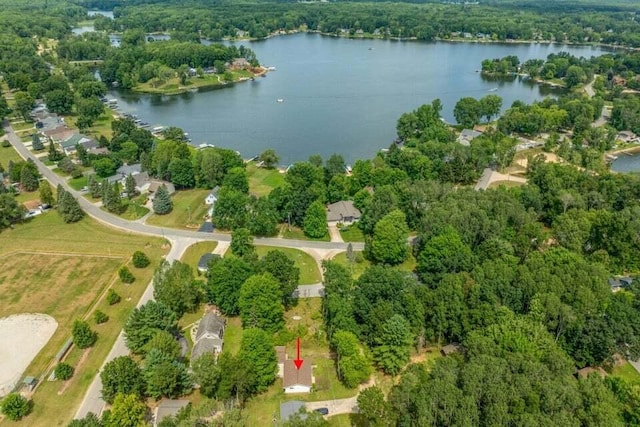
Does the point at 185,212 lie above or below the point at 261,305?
below

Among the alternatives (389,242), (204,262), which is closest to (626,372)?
(389,242)

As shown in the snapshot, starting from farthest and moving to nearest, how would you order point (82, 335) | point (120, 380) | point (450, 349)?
1. point (82, 335)
2. point (450, 349)
3. point (120, 380)

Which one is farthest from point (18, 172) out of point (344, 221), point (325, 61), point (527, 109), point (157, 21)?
point (157, 21)

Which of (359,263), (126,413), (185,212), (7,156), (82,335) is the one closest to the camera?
(126,413)

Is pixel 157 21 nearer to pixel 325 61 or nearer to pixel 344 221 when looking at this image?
pixel 325 61

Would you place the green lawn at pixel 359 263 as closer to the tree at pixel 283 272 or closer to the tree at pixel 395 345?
the tree at pixel 283 272

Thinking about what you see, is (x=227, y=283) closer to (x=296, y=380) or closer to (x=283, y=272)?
(x=283, y=272)

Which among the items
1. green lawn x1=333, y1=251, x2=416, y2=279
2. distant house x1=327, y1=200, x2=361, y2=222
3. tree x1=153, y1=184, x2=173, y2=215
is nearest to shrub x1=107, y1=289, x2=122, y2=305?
tree x1=153, y1=184, x2=173, y2=215
